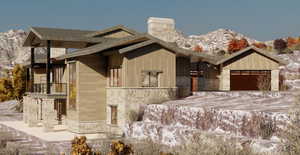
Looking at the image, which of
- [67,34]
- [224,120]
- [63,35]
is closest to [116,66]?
[63,35]

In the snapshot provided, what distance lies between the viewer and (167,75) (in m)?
26.4

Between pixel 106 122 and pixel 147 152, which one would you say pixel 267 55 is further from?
pixel 147 152

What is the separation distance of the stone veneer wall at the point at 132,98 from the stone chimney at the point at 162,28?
6749 millimetres

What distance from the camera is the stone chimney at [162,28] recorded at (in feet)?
105

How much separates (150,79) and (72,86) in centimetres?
519

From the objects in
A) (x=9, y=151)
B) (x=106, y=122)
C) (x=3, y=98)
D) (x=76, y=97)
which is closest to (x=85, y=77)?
(x=76, y=97)

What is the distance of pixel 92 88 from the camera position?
26750 mm

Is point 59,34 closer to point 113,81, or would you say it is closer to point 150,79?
point 113,81

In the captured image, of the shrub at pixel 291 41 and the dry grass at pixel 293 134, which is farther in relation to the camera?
the shrub at pixel 291 41

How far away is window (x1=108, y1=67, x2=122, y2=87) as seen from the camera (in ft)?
84.9

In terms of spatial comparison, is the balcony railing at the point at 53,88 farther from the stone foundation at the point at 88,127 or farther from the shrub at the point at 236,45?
the shrub at the point at 236,45

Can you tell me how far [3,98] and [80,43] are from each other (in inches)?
1149

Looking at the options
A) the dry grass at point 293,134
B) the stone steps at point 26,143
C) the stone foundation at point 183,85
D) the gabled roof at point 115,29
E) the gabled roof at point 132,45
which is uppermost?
the gabled roof at point 115,29

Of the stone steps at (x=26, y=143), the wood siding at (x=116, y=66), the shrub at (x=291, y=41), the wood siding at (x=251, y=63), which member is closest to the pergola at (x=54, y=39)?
the wood siding at (x=116, y=66)
